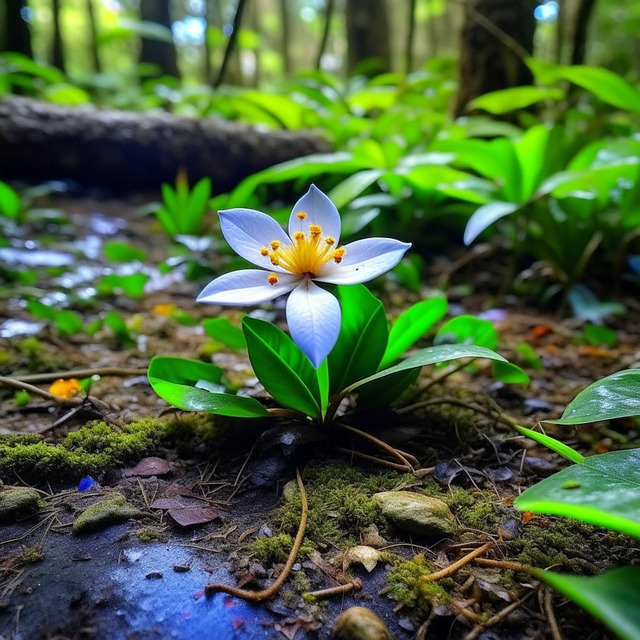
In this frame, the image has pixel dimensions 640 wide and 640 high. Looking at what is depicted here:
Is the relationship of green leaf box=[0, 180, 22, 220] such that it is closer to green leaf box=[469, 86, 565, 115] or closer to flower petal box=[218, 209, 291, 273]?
flower petal box=[218, 209, 291, 273]

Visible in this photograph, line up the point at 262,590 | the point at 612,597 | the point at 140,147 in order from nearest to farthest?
the point at 612,597
the point at 262,590
the point at 140,147

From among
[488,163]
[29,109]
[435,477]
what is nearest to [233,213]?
[435,477]

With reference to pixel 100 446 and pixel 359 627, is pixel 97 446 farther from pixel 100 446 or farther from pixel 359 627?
pixel 359 627

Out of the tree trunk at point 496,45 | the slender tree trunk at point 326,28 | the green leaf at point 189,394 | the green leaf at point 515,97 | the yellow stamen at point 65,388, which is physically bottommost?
the yellow stamen at point 65,388

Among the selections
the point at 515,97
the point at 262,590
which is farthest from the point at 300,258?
the point at 515,97

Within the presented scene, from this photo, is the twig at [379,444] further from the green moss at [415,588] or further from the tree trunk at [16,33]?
the tree trunk at [16,33]

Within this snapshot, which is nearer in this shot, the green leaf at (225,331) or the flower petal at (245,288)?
the flower petal at (245,288)

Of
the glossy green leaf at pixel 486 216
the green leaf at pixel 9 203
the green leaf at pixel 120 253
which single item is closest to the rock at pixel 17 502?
the glossy green leaf at pixel 486 216

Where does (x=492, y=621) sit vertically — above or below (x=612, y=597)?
below

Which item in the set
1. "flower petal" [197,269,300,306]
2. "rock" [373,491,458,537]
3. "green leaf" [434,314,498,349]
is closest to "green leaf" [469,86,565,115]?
"green leaf" [434,314,498,349]
